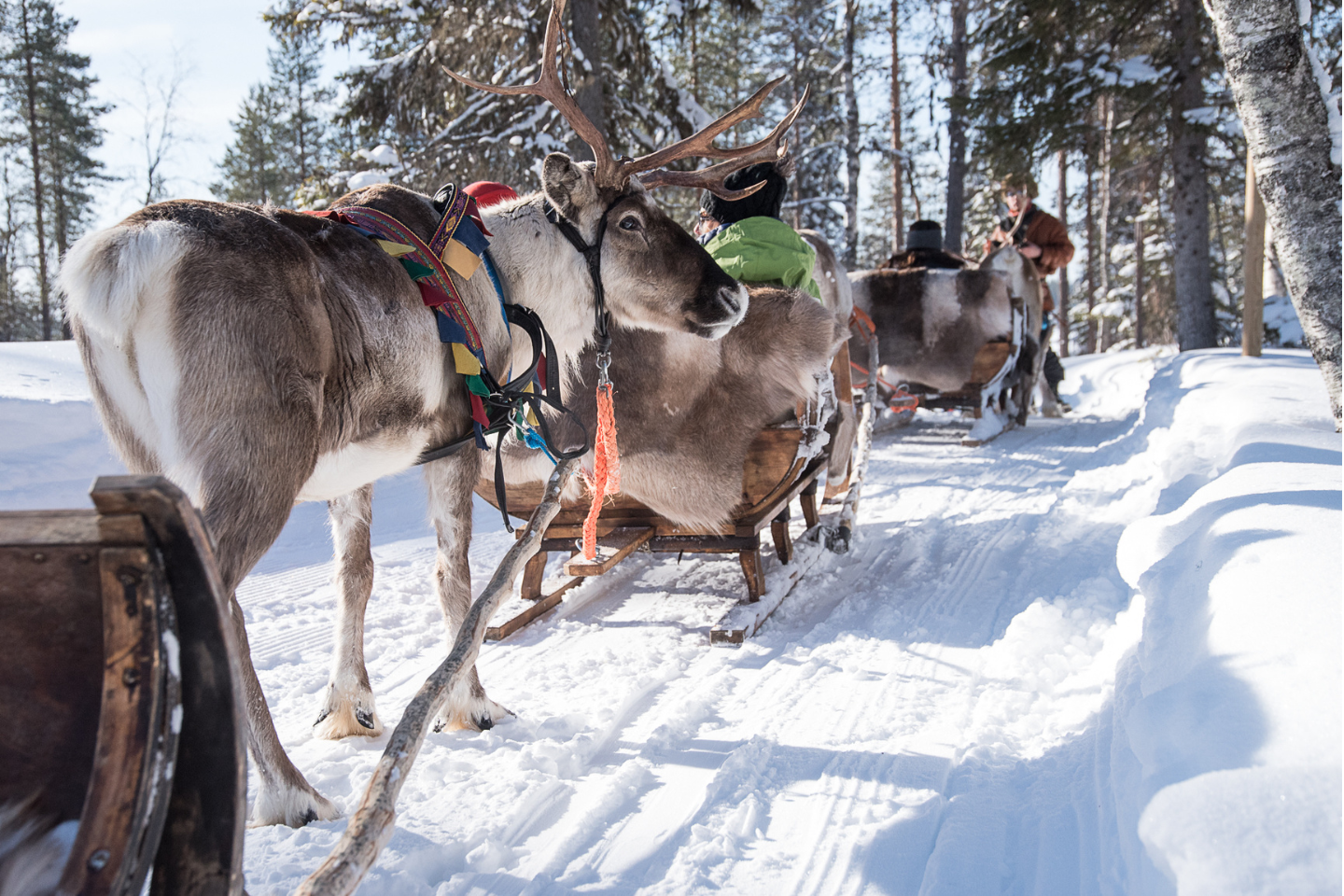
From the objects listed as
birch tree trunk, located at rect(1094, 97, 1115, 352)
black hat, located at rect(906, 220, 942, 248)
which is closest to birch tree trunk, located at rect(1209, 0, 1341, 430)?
black hat, located at rect(906, 220, 942, 248)

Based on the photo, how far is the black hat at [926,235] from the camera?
1033cm

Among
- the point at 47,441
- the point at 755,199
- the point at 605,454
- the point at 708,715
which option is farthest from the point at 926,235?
the point at 47,441

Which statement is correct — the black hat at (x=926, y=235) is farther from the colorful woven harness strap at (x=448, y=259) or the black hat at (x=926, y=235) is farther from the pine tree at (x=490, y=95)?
the colorful woven harness strap at (x=448, y=259)

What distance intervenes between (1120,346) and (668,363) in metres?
27.8

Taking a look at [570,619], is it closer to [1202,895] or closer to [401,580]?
[401,580]

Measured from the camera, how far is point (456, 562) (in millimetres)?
3148

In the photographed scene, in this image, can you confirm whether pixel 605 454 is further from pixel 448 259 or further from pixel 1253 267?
pixel 1253 267

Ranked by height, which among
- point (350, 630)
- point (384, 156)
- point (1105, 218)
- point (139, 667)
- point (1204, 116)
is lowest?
point (350, 630)

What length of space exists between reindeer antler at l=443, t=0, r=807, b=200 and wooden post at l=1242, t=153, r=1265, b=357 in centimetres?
558

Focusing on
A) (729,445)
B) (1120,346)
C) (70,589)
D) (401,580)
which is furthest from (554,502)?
(1120,346)

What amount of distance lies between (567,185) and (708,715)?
215cm

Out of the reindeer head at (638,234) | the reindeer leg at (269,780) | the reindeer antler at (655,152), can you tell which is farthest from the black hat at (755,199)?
the reindeer leg at (269,780)

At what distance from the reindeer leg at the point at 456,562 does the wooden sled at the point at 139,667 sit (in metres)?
1.77

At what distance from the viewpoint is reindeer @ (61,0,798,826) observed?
1.92 metres
